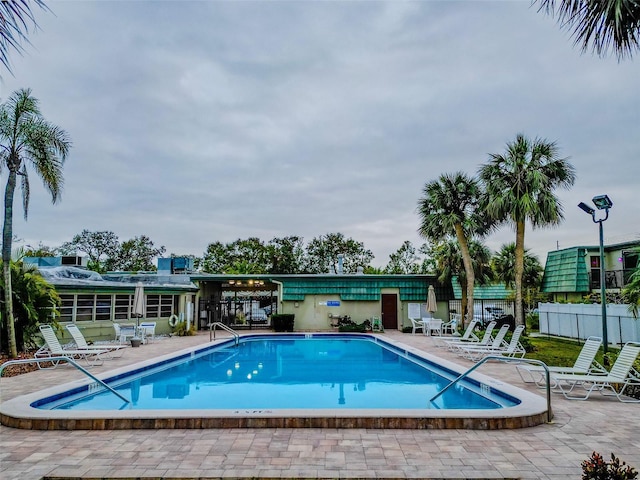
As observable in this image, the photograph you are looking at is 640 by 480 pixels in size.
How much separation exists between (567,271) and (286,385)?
53.7 ft

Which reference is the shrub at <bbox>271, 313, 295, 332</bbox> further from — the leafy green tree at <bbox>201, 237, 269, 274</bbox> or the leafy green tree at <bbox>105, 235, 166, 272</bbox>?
the leafy green tree at <bbox>105, 235, 166, 272</bbox>

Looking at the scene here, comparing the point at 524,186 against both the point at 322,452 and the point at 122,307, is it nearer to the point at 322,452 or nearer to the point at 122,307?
the point at 322,452

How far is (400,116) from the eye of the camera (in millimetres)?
14664

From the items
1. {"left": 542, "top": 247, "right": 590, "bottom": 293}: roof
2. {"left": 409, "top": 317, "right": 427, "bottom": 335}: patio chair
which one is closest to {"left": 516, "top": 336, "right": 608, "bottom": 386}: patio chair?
{"left": 409, "top": 317, "right": 427, "bottom": 335}: patio chair

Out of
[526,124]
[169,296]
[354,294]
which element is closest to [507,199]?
[526,124]

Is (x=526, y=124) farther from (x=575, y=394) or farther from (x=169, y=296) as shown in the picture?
(x=169, y=296)

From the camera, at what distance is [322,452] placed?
4.60 metres

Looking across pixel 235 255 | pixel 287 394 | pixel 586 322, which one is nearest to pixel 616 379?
pixel 287 394

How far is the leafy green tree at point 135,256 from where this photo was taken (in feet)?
150

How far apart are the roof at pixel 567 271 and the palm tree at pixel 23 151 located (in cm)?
2042

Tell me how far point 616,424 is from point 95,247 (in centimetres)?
4847

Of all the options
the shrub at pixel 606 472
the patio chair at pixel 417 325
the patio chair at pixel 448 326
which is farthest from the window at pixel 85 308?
the shrub at pixel 606 472

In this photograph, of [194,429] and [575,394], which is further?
[575,394]

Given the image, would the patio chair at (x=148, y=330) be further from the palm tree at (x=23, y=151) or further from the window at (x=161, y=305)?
the palm tree at (x=23, y=151)
